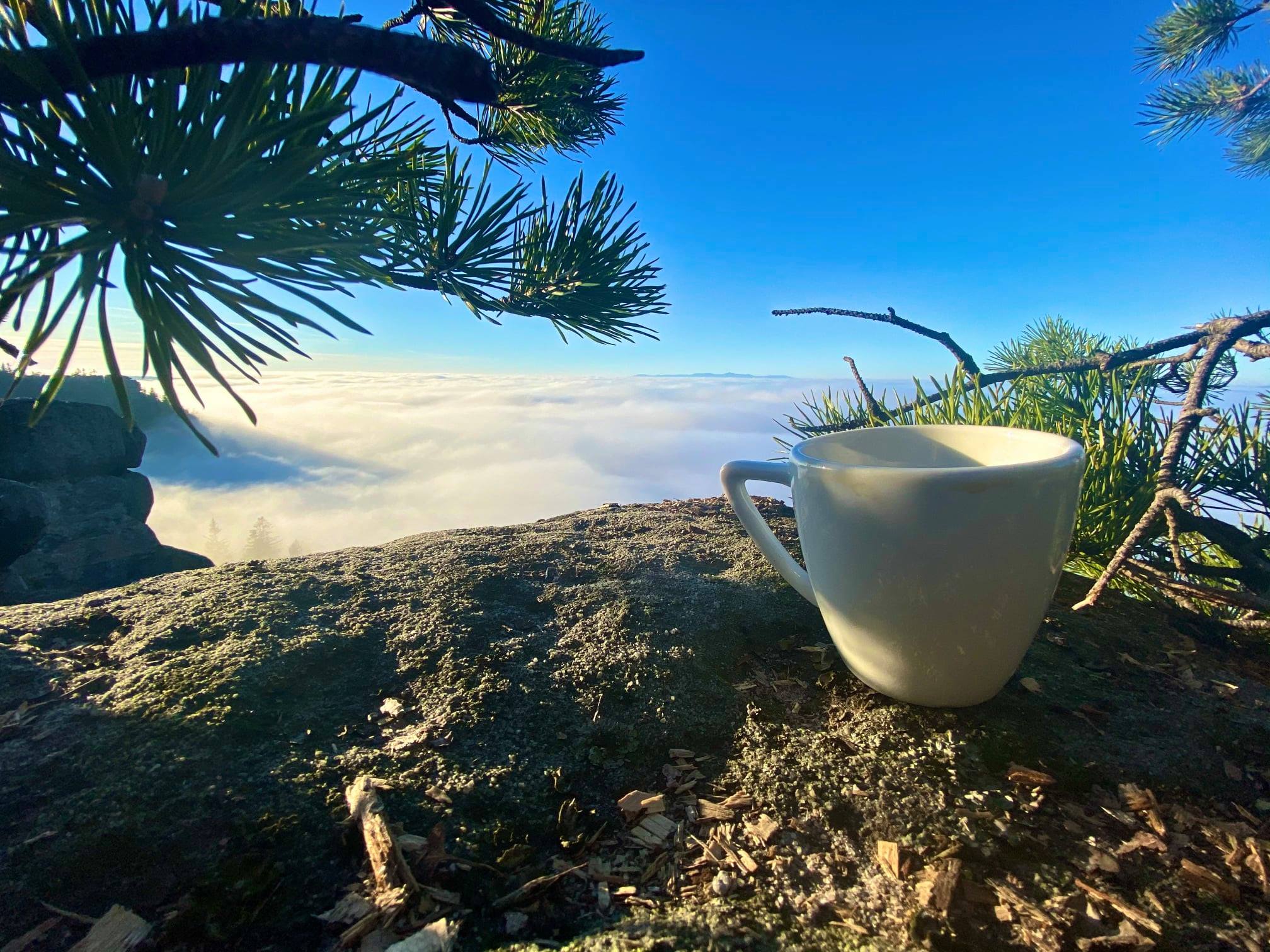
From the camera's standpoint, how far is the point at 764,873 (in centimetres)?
52

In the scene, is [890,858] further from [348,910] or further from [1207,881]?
[348,910]

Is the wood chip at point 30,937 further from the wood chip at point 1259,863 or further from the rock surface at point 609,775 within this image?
the wood chip at point 1259,863

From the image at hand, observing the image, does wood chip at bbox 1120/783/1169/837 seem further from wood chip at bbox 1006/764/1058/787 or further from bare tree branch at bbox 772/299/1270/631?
bare tree branch at bbox 772/299/1270/631

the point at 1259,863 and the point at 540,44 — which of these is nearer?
the point at 1259,863

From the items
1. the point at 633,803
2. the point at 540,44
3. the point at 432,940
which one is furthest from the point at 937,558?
the point at 540,44

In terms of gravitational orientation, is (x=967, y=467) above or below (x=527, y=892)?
above

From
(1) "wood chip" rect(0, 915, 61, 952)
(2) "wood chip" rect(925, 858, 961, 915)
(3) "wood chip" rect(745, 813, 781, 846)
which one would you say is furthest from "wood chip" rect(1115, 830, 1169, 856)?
(1) "wood chip" rect(0, 915, 61, 952)

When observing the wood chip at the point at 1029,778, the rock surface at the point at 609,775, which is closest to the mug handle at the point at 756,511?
the rock surface at the point at 609,775

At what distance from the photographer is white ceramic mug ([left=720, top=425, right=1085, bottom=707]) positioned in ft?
1.99

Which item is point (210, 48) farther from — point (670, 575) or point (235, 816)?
point (670, 575)

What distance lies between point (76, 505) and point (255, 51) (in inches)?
50.1

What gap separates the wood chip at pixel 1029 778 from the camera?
62 cm

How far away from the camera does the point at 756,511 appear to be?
2.62 feet

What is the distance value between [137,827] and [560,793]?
1.14 ft
